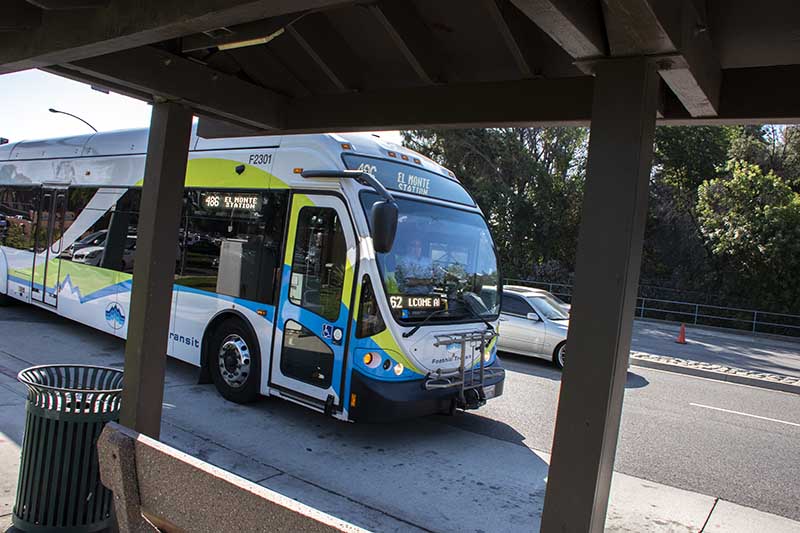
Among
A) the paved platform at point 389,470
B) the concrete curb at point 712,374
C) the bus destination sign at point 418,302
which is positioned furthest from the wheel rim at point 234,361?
the concrete curb at point 712,374

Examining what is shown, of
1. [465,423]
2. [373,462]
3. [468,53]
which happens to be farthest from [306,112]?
[465,423]

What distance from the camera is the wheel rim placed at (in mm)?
6953

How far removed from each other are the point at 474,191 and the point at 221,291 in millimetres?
21872

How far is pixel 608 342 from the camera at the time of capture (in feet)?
7.24

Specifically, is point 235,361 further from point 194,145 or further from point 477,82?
point 477,82

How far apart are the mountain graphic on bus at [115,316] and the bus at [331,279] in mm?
28

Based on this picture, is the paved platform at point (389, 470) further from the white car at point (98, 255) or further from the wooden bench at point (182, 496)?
the white car at point (98, 255)

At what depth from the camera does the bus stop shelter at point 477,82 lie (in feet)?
7.25

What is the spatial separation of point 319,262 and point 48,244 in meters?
6.38

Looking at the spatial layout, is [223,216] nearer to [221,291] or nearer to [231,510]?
[221,291]

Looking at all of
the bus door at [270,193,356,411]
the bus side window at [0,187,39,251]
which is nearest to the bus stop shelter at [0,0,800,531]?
the bus door at [270,193,356,411]

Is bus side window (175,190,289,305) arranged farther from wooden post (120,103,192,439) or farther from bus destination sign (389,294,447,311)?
wooden post (120,103,192,439)

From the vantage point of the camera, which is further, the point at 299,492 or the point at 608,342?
the point at 299,492

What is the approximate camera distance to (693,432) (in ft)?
25.8
